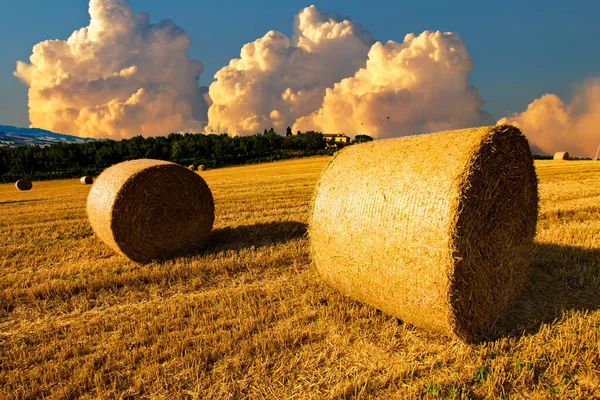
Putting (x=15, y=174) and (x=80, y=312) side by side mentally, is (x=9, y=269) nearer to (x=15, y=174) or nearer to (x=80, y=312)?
(x=80, y=312)

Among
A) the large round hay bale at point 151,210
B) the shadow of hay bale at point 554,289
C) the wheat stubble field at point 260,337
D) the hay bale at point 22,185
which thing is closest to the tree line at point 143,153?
the hay bale at point 22,185

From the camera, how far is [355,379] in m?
3.60

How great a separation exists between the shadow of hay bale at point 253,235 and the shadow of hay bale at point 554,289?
474 centimetres

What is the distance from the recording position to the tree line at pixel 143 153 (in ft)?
189

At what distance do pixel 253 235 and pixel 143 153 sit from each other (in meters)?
66.9

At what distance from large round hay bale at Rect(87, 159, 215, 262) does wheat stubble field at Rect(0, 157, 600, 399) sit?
1.96 feet

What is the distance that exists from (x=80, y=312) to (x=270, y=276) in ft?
9.29

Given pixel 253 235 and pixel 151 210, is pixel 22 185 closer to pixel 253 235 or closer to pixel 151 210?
pixel 151 210

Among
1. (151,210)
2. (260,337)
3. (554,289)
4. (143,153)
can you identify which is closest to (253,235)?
(151,210)

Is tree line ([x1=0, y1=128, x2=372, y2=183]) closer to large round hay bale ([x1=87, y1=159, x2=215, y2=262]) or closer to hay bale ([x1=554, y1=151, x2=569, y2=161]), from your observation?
hay bale ([x1=554, y1=151, x2=569, y2=161])

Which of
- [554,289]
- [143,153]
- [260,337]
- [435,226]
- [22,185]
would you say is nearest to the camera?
[435,226]

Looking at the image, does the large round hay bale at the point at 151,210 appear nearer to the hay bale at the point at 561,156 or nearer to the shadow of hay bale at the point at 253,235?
the shadow of hay bale at the point at 253,235

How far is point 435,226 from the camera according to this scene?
4.12 meters

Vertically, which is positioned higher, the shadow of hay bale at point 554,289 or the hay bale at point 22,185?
the hay bale at point 22,185
